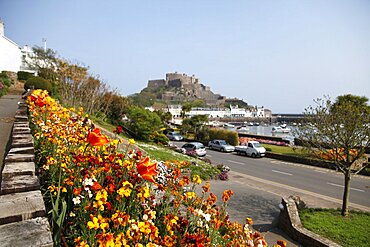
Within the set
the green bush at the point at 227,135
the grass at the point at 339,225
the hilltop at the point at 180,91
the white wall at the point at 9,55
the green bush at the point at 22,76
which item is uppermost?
the hilltop at the point at 180,91

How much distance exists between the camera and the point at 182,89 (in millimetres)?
140875

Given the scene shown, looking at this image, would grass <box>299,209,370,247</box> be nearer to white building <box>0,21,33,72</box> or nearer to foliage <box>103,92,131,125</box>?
foliage <box>103,92,131,125</box>

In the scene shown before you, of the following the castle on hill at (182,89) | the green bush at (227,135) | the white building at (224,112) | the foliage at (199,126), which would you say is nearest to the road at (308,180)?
the green bush at (227,135)

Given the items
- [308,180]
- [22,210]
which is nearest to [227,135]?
[308,180]

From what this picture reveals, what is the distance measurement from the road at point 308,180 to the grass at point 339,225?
2.35m

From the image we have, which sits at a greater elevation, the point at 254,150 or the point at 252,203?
the point at 254,150

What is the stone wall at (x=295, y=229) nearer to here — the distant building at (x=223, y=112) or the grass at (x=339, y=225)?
the grass at (x=339, y=225)

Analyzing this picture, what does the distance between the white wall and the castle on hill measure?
97430mm

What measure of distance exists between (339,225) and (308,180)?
7.64 m

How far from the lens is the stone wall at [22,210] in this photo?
150cm

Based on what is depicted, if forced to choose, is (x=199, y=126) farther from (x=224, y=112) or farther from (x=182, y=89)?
(x=182, y=89)

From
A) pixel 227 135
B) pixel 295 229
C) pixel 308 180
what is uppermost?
pixel 227 135

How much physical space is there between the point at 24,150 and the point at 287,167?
18296 mm

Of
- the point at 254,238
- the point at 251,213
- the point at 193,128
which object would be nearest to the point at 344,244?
the point at 251,213
